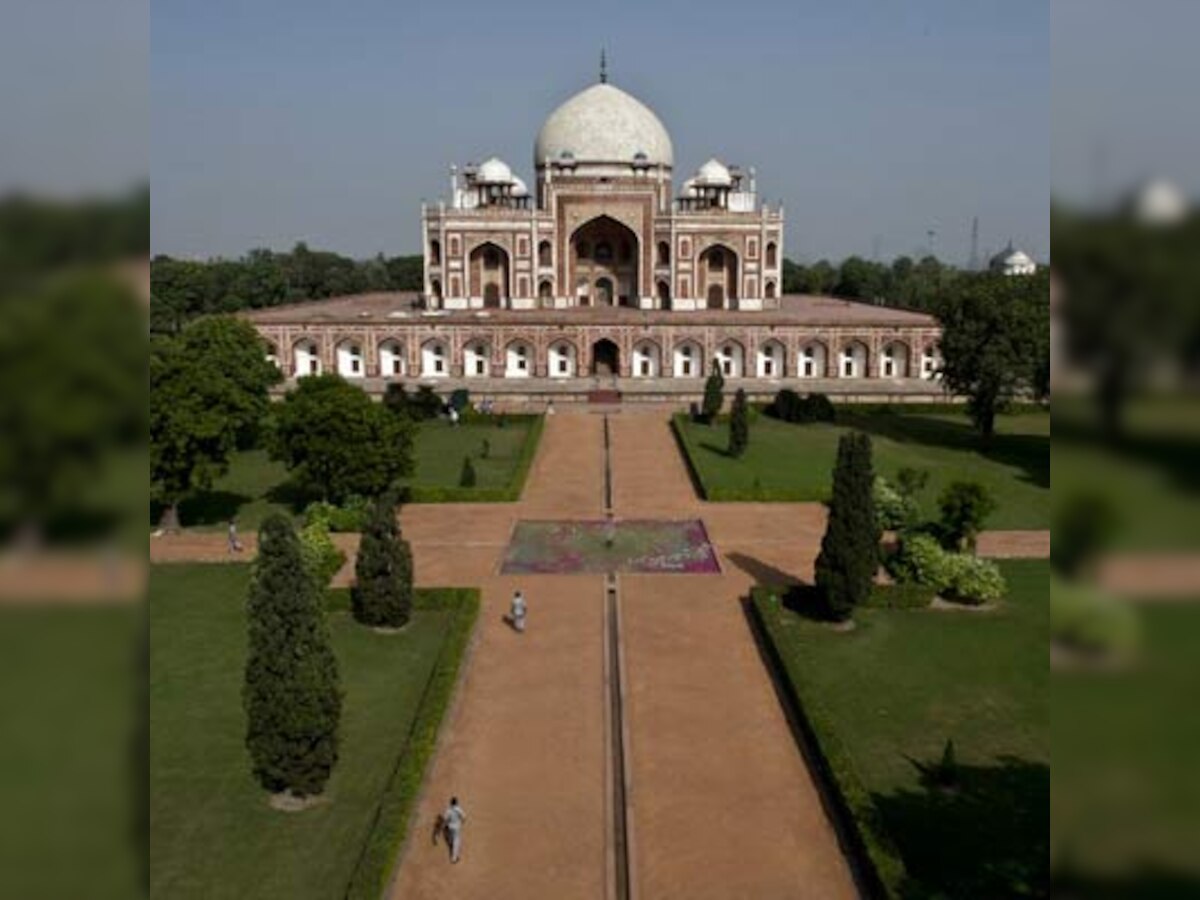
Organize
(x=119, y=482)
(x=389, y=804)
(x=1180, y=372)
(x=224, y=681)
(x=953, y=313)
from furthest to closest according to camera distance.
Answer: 1. (x=953, y=313)
2. (x=224, y=681)
3. (x=389, y=804)
4. (x=119, y=482)
5. (x=1180, y=372)

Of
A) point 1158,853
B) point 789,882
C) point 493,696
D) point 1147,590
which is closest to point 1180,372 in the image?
point 1147,590

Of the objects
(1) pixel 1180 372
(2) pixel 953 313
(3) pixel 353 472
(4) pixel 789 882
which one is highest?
(2) pixel 953 313

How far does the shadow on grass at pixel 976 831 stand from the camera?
1074 cm

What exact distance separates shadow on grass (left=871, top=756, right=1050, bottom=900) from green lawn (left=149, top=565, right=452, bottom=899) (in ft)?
19.4

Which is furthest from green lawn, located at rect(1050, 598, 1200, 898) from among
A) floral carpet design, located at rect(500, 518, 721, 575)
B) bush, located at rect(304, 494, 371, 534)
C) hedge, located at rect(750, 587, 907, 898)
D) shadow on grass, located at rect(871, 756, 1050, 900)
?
bush, located at rect(304, 494, 371, 534)

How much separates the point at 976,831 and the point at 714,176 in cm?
4778

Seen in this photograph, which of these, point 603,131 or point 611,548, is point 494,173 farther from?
point 611,548

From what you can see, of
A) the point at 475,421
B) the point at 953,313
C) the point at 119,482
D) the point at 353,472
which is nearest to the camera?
the point at 119,482

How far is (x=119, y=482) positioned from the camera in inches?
98.1

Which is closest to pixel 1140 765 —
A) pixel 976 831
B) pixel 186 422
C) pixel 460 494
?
pixel 976 831

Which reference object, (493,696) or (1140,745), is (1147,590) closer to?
(1140,745)

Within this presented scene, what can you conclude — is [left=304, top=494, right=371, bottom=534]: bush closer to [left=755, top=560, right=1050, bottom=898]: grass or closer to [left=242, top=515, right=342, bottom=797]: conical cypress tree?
[left=755, top=560, right=1050, bottom=898]: grass

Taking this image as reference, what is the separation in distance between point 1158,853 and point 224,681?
15.3m

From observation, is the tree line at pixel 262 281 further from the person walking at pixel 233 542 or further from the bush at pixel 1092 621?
the bush at pixel 1092 621
